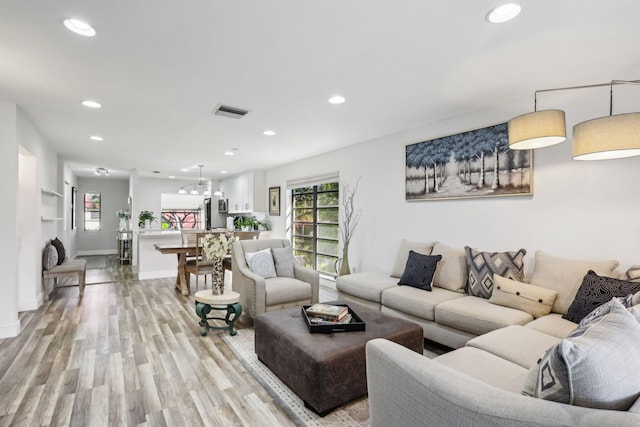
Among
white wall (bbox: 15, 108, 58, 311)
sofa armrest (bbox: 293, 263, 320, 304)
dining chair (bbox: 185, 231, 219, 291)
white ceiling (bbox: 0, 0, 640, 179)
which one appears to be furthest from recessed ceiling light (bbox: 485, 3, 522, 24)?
white wall (bbox: 15, 108, 58, 311)

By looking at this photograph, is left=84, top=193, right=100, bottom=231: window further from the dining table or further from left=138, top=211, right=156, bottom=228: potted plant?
the dining table

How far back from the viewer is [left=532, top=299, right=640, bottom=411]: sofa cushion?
90 cm

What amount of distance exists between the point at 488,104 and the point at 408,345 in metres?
2.49

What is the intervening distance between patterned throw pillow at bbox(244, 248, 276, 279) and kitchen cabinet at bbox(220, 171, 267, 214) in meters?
3.45

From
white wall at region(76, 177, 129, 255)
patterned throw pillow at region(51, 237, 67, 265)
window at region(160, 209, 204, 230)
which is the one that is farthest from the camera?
white wall at region(76, 177, 129, 255)

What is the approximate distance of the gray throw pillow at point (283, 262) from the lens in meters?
4.19

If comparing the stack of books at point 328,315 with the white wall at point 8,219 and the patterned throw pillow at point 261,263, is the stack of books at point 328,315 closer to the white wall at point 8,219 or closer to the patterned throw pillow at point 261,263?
the patterned throw pillow at point 261,263

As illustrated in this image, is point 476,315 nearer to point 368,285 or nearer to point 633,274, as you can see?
point 633,274

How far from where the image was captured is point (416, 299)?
3096mm

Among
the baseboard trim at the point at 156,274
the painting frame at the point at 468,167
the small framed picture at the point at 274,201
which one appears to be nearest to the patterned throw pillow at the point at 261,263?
the painting frame at the point at 468,167

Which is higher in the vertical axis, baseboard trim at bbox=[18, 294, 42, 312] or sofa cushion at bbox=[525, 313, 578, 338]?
sofa cushion at bbox=[525, 313, 578, 338]

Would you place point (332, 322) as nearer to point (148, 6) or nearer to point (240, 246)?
point (240, 246)

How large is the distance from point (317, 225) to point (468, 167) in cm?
325

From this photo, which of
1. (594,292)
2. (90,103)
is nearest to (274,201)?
(90,103)
